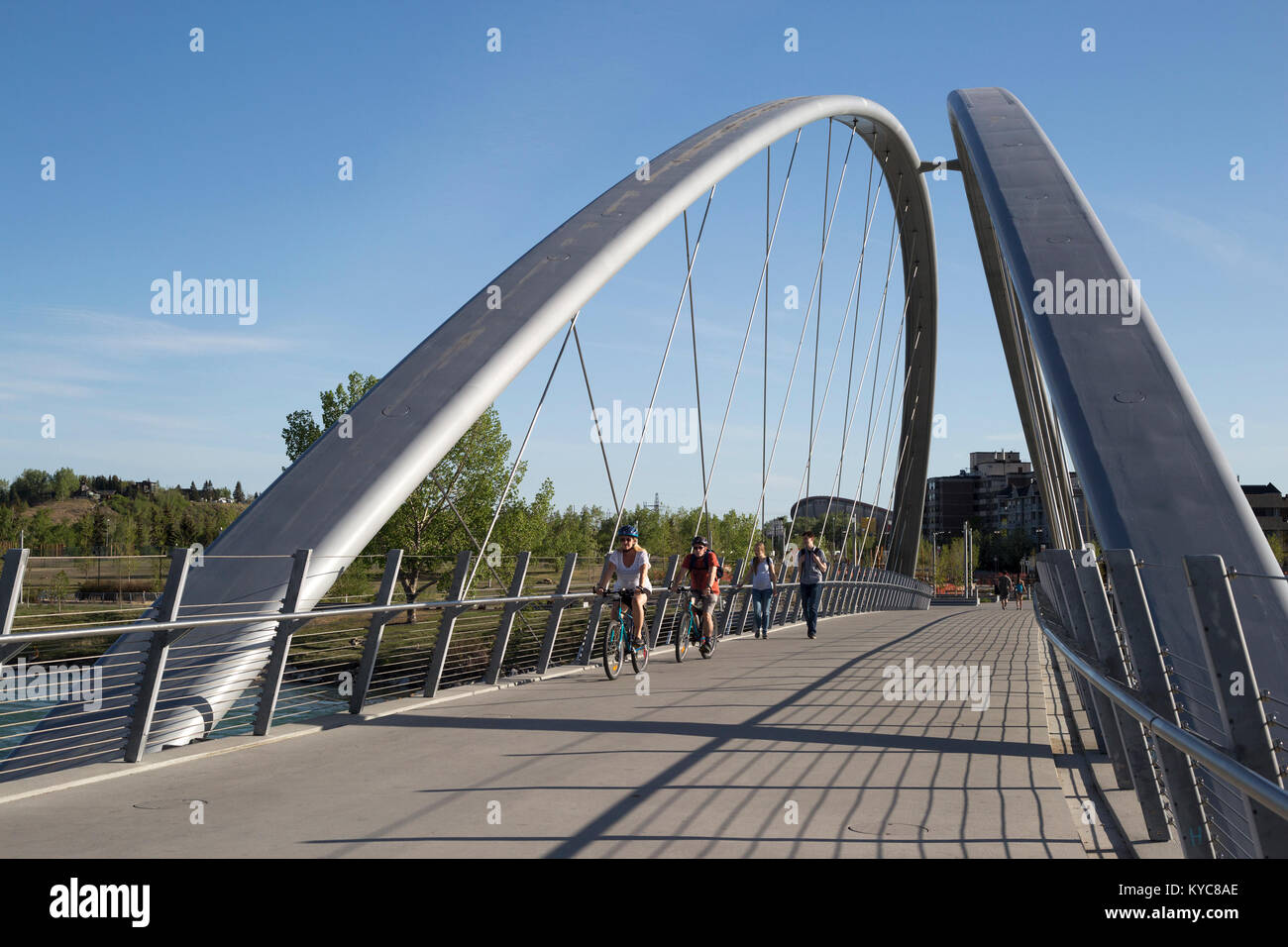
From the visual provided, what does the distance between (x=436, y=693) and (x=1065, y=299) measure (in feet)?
20.4

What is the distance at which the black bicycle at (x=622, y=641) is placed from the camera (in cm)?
1110

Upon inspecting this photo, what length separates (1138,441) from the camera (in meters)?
7.32

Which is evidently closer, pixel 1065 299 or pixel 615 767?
pixel 615 767

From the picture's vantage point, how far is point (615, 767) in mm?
6102

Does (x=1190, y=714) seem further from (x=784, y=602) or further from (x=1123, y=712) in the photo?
(x=784, y=602)

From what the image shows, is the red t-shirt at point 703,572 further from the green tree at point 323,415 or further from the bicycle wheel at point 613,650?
the green tree at point 323,415

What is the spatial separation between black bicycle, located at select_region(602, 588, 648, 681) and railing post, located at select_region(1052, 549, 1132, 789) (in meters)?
5.54

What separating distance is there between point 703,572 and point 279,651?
734 cm

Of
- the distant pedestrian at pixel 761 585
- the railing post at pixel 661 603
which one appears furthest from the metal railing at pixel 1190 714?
the distant pedestrian at pixel 761 585

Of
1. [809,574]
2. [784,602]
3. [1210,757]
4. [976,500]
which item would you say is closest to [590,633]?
[809,574]

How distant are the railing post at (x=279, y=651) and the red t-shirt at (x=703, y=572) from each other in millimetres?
7175
